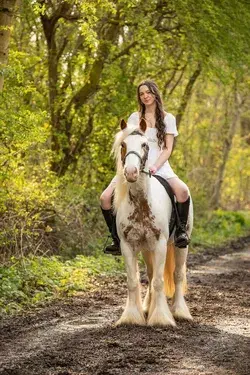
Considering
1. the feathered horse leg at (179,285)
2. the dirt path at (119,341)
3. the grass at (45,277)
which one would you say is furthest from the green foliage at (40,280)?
the feathered horse leg at (179,285)

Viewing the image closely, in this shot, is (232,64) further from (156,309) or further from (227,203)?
(227,203)

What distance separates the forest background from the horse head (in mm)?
2765

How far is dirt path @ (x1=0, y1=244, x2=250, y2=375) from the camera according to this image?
6250mm

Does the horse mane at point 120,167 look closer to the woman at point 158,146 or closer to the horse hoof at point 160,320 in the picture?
the woman at point 158,146

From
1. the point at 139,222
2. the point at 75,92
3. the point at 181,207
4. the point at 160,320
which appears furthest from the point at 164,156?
the point at 75,92

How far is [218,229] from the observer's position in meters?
27.1

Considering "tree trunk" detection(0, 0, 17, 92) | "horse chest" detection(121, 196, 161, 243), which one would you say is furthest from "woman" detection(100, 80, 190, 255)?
"tree trunk" detection(0, 0, 17, 92)

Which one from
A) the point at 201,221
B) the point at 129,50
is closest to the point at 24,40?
the point at 129,50

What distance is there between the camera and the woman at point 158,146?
29.7 ft

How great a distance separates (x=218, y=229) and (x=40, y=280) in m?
16.5

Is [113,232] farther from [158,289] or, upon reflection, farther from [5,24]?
[5,24]

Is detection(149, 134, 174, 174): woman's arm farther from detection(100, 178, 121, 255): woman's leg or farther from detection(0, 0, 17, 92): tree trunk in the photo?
detection(0, 0, 17, 92): tree trunk

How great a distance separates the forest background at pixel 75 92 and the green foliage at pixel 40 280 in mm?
36

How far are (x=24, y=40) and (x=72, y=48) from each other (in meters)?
1.25
